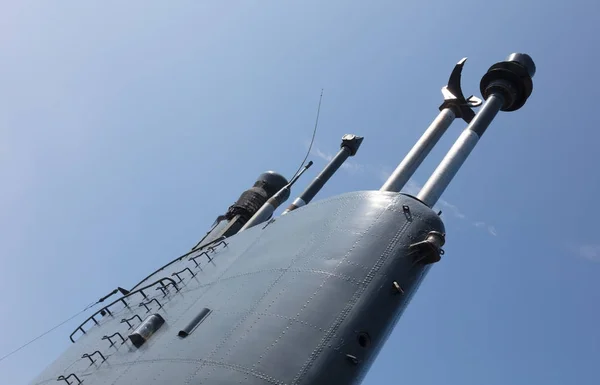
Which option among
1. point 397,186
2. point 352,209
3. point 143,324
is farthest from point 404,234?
point 143,324

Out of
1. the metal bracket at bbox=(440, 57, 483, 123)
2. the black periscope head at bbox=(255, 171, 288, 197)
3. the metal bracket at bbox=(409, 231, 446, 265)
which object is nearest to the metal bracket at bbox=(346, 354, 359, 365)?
the metal bracket at bbox=(409, 231, 446, 265)

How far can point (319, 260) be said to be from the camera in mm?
8633

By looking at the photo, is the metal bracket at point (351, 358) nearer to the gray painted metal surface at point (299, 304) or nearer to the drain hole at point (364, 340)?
the gray painted metal surface at point (299, 304)

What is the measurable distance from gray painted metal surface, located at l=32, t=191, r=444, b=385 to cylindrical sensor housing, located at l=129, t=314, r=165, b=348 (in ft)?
0.53

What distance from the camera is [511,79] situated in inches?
566

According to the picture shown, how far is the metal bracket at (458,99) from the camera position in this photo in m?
14.8

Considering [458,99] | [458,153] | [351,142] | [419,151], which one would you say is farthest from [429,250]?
[351,142]

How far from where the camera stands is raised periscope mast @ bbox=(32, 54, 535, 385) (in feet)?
24.0

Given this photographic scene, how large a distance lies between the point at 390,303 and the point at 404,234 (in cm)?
119

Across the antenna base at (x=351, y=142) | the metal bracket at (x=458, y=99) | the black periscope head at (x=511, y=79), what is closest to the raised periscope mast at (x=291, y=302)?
the metal bracket at (x=458, y=99)

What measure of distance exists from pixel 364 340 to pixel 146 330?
4.24m

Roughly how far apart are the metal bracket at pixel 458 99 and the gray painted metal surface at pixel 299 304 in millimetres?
6172

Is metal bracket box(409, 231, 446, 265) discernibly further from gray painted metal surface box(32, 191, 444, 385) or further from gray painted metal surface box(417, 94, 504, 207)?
gray painted metal surface box(417, 94, 504, 207)

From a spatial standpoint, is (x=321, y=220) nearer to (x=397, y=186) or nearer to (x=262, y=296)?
(x=262, y=296)
